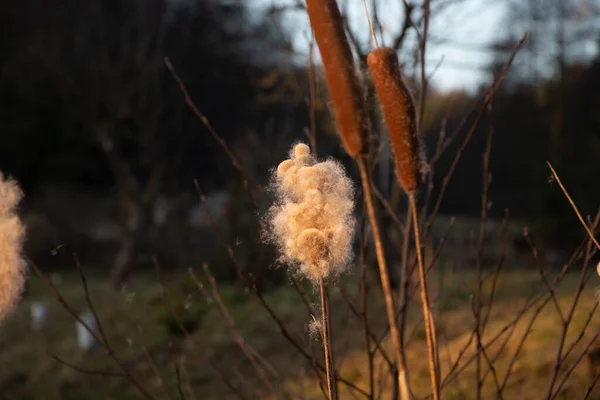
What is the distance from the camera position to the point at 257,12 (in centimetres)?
1359

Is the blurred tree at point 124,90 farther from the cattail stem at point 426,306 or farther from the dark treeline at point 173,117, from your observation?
the cattail stem at point 426,306

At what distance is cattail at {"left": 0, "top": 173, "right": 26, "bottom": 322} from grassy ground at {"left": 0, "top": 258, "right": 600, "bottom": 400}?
2757 millimetres

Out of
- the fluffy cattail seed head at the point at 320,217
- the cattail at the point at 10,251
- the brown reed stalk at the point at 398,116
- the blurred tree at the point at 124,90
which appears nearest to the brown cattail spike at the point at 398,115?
the brown reed stalk at the point at 398,116

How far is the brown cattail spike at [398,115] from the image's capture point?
856 mm

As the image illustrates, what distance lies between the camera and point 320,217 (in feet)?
3.85

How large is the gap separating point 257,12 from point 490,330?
33.0 feet

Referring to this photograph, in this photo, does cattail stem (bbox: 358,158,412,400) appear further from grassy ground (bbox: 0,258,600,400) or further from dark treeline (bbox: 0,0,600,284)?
dark treeline (bbox: 0,0,600,284)

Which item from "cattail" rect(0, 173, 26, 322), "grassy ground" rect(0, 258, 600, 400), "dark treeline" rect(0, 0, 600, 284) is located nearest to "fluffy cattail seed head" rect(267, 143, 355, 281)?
"cattail" rect(0, 173, 26, 322)

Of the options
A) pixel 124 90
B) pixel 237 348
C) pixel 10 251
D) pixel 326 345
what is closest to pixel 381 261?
pixel 326 345

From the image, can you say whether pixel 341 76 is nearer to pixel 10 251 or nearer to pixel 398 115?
pixel 398 115

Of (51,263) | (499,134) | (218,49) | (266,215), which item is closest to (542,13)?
(499,134)

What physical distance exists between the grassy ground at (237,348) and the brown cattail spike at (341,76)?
3381mm

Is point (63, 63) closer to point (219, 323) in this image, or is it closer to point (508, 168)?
point (219, 323)

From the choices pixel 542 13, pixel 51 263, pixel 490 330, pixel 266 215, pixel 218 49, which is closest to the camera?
pixel 266 215
